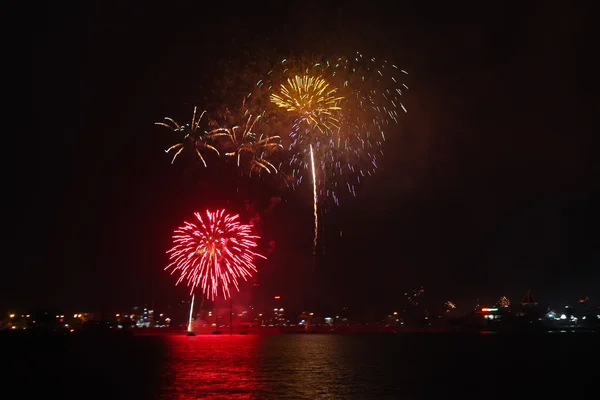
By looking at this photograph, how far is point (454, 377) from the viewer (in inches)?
1596

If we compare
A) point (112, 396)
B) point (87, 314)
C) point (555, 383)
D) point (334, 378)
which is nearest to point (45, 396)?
point (112, 396)

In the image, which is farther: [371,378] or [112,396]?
[371,378]

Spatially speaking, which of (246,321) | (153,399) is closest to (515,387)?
(153,399)

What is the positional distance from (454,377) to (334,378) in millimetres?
8350

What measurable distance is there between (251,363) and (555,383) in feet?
74.5

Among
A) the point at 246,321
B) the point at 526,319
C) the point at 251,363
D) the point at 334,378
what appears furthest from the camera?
the point at 526,319

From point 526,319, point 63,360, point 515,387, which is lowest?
point 515,387

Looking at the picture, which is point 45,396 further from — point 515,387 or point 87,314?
point 87,314

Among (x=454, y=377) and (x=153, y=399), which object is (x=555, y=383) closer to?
(x=454, y=377)

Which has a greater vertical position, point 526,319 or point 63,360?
point 526,319

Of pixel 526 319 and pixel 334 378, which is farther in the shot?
pixel 526 319

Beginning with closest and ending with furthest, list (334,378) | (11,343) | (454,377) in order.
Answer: (334,378) < (454,377) < (11,343)

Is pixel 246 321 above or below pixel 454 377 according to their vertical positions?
above

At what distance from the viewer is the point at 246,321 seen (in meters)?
174
